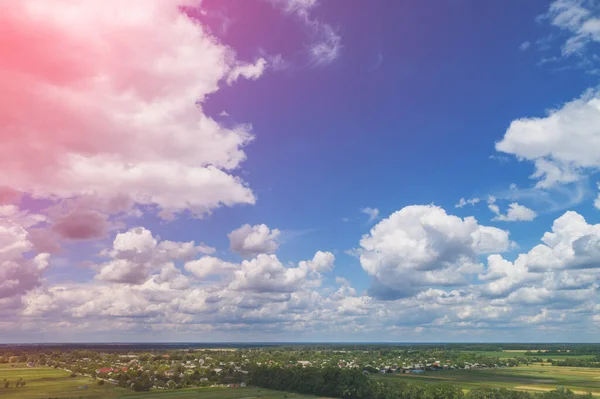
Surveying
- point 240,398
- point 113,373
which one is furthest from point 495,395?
point 113,373

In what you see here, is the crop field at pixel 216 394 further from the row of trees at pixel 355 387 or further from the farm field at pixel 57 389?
the farm field at pixel 57 389

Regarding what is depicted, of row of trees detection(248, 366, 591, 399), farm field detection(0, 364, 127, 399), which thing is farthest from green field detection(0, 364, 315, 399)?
row of trees detection(248, 366, 591, 399)

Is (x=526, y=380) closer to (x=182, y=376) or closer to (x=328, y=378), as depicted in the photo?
(x=328, y=378)

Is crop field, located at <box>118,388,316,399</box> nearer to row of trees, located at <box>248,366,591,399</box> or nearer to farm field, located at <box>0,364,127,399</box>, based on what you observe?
row of trees, located at <box>248,366,591,399</box>

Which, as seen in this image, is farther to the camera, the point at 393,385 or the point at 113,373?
the point at 113,373

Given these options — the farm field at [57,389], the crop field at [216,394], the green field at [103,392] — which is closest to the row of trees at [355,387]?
the crop field at [216,394]

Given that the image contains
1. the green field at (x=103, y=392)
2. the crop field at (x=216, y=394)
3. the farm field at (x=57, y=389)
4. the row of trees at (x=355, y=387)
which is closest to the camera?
the row of trees at (x=355, y=387)

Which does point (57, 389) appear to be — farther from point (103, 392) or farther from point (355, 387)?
point (355, 387)

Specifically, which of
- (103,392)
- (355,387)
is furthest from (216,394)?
(355,387)
